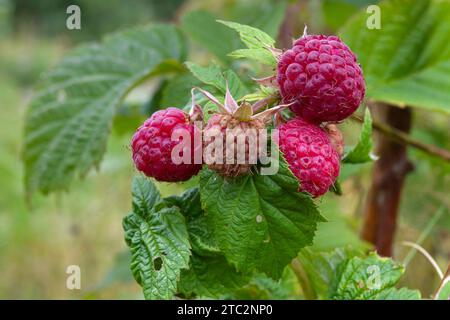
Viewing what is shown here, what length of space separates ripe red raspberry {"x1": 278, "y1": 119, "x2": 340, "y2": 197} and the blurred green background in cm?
17

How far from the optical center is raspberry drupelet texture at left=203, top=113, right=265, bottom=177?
54 centimetres

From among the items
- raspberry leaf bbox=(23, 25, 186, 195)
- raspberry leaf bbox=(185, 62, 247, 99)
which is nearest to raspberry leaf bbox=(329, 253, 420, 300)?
raspberry leaf bbox=(185, 62, 247, 99)

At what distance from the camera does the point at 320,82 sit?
57 centimetres

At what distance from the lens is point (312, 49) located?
59cm

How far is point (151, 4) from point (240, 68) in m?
10.6

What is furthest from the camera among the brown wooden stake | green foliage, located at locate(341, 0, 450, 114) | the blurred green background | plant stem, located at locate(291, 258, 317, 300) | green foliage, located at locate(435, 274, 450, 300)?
the blurred green background

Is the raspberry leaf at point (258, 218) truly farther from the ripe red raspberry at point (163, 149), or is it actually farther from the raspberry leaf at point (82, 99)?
the raspberry leaf at point (82, 99)

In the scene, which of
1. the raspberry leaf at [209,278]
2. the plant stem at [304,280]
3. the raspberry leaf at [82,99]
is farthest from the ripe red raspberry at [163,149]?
the raspberry leaf at [82,99]

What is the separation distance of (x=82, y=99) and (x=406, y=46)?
0.54 metres

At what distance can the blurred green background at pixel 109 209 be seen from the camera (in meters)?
1.42

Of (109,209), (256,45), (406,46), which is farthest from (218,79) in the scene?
(109,209)

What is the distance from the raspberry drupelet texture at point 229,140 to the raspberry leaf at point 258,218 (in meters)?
0.03

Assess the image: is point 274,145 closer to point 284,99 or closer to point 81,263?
point 284,99

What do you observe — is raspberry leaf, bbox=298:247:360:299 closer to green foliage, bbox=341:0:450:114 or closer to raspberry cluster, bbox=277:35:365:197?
→ raspberry cluster, bbox=277:35:365:197
